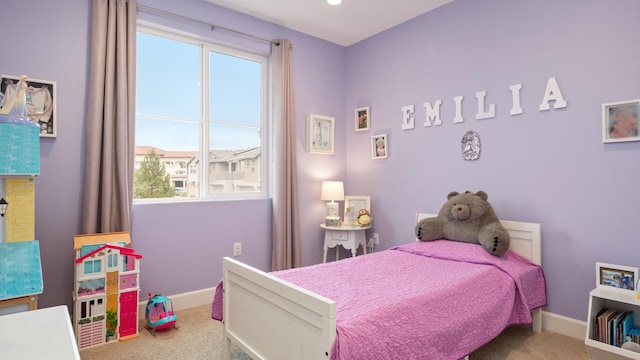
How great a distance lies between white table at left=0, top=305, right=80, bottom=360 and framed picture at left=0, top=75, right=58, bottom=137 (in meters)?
2.07

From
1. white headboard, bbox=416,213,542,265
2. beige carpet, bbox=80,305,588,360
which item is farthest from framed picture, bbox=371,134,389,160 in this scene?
beige carpet, bbox=80,305,588,360

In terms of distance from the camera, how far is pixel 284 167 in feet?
11.7

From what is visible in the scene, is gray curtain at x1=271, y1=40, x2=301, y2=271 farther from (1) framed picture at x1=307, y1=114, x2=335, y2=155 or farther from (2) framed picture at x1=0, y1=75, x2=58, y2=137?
(2) framed picture at x1=0, y1=75, x2=58, y2=137

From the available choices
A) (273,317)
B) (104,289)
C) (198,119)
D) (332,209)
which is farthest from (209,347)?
(198,119)

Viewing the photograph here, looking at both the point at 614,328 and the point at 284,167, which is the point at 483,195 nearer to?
the point at 614,328

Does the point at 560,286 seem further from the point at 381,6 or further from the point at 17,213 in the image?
the point at 17,213

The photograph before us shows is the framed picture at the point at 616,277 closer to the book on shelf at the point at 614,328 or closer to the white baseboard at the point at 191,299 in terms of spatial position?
the book on shelf at the point at 614,328

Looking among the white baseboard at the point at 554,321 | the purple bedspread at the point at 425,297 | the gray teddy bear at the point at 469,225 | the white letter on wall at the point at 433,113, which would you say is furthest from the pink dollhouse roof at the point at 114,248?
the white letter on wall at the point at 433,113

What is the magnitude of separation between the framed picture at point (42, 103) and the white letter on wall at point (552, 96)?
3.48 meters

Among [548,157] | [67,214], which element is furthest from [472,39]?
[67,214]

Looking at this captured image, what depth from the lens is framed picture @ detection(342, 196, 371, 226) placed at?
3775mm

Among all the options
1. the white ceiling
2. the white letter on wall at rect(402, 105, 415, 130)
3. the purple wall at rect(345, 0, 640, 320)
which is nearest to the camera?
the purple wall at rect(345, 0, 640, 320)

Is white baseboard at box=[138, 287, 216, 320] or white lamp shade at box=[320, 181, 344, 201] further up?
white lamp shade at box=[320, 181, 344, 201]

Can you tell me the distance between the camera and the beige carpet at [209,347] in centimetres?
221
